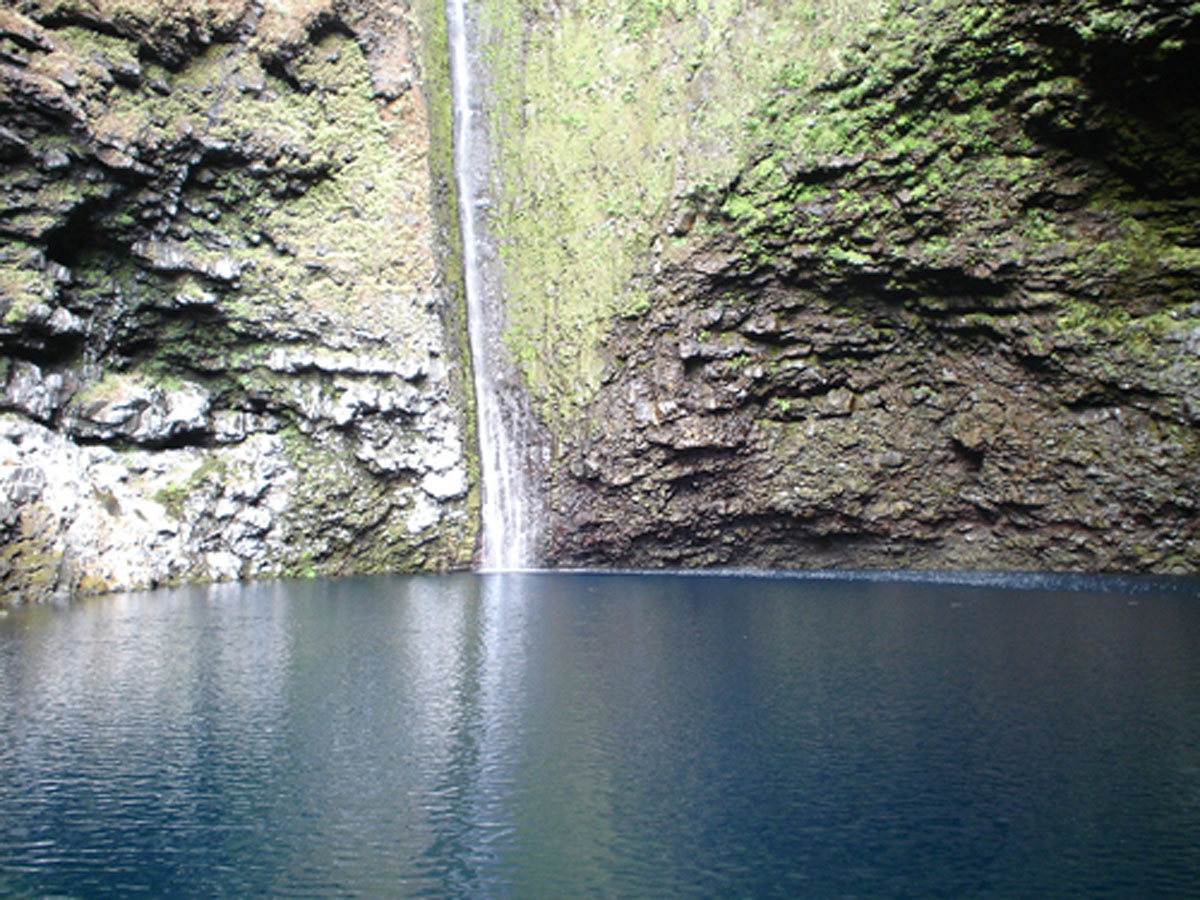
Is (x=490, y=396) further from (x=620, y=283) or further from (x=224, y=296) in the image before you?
(x=224, y=296)

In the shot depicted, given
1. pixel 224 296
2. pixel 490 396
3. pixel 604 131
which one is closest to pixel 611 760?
pixel 490 396

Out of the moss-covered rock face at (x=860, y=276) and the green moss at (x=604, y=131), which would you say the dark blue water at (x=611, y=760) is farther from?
the green moss at (x=604, y=131)

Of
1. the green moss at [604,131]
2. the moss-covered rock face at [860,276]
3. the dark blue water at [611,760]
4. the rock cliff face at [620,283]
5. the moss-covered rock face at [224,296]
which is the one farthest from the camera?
the green moss at [604,131]

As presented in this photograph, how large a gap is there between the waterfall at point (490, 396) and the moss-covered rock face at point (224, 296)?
62 centimetres

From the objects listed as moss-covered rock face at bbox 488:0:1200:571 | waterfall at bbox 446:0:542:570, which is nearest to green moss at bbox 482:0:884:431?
moss-covered rock face at bbox 488:0:1200:571

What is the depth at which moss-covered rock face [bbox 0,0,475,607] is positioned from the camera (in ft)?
61.0

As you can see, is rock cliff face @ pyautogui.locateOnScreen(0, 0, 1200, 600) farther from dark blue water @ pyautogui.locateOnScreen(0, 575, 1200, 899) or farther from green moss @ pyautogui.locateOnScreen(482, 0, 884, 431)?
dark blue water @ pyautogui.locateOnScreen(0, 575, 1200, 899)

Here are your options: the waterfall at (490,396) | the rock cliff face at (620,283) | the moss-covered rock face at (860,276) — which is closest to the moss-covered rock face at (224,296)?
the rock cliff face at (620,283)

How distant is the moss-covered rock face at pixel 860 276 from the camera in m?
17.6

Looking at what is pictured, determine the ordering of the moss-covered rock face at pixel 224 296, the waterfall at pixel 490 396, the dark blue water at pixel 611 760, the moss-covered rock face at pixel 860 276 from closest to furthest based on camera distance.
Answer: the dark blue water at pixel 611 760 < the moss-covered rock face at pixel 860 276 < the moss-covered rock face at pixel 224 296 < the waterfall at pixel 490 396

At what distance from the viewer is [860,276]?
19875mm

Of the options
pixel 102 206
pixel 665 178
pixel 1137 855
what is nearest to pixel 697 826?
pixel 1137 855

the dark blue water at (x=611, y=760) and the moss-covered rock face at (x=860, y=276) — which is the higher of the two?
the moss-covered rock face at (x=860, y=276)

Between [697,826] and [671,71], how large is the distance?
19916 mm
